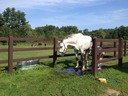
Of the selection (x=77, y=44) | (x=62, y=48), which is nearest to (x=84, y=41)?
(x=77, y=44)

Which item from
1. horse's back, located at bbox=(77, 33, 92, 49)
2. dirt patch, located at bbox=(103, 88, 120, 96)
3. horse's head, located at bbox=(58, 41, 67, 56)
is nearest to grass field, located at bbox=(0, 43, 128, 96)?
Answer: dirt patch, located at bbox=(103, 88, 120, 96)

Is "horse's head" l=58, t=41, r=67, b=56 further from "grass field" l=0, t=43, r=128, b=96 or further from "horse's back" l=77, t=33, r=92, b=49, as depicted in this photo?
"grass field" l=0, t=43, r=128, b=96

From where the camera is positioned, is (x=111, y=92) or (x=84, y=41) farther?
(x=84, y=41)

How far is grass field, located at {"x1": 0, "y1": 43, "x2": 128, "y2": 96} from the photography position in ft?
34.2

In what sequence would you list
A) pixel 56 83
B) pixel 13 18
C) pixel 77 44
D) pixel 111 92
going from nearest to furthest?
pixel 111 92 → pixel 56 83 → pixel 77 44 → pixel 13 18

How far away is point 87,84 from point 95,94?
958 millimetres

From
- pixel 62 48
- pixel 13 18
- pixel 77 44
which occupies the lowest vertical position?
pixel 62 48

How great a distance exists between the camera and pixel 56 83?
11445mm

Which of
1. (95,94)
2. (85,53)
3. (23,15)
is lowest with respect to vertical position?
(95,94)

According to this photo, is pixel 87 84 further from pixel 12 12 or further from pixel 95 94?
pixel 12 12

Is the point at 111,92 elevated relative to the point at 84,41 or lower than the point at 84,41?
lower

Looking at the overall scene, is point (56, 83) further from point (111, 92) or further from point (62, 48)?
point (62, 48)

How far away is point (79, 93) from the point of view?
10.6 m

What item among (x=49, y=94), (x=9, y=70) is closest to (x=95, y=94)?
(x=49, y=94)
